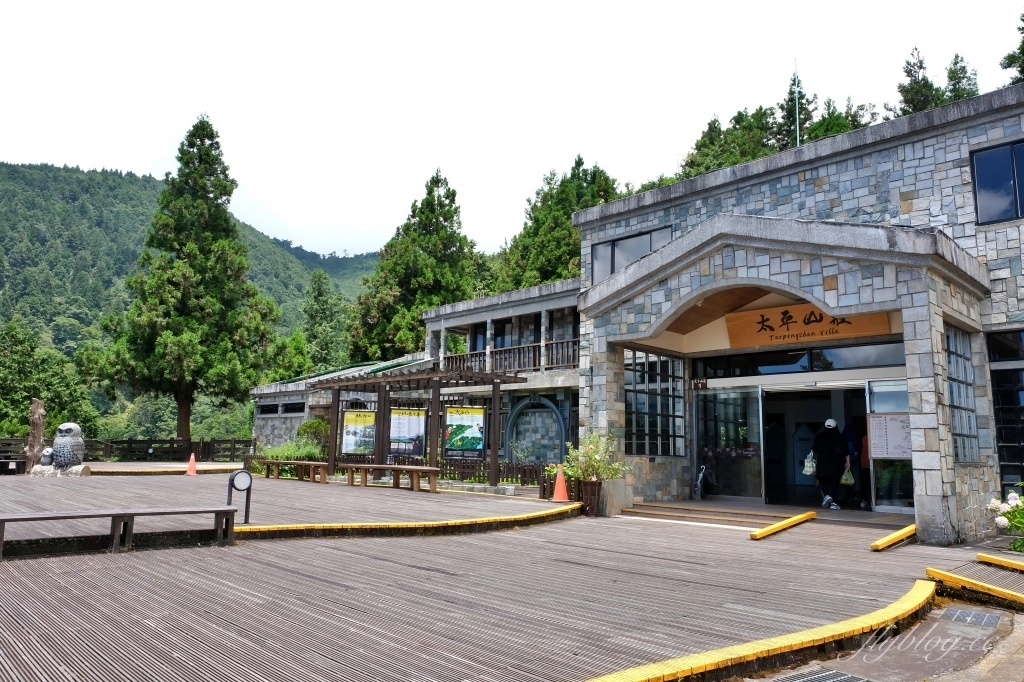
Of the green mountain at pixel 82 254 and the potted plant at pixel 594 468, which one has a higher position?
the green mountain at pixel 82 254

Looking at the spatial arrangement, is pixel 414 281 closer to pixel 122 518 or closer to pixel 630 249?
pixel 630 249

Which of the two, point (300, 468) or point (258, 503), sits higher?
point (300, 468)

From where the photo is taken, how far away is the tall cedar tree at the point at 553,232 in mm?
42312

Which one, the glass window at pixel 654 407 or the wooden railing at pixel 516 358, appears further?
the wooden railing at pixel 516 358

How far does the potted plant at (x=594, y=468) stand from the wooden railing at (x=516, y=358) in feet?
33.5

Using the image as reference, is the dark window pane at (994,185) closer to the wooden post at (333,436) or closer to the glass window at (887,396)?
the glass window at (887,396)

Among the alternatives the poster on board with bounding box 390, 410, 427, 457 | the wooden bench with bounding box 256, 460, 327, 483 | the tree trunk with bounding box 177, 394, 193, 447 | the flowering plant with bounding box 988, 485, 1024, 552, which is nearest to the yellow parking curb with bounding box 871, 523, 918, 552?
the flowering plant with bounding box 988, 485, 1024, 552

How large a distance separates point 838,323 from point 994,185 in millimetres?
3257

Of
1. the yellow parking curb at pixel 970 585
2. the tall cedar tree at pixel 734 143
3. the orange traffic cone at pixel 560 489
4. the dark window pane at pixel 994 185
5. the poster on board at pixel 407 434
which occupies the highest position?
the tall cedar tree at pixel 734 143

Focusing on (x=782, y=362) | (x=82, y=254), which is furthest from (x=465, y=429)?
(x=82, y=254)

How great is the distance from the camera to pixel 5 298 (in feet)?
275

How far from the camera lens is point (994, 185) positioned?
11.9m

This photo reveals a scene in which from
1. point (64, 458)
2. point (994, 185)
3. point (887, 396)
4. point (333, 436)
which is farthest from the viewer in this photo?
point (64, 458)

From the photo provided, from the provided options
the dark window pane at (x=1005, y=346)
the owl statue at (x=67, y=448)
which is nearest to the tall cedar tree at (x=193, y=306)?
the owl statue at (x=67, y=448)
